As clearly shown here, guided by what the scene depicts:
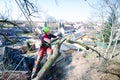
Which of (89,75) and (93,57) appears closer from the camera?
(89,75)

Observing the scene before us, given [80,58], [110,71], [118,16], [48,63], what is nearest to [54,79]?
[110,71]

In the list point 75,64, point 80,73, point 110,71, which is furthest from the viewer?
→ point 75,64

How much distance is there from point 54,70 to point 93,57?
22.5 ft

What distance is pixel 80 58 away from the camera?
88.7 ft

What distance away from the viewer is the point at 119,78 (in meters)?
17.7

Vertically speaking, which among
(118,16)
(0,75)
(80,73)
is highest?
(118,16)

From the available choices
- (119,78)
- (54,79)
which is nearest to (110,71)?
(119,78)

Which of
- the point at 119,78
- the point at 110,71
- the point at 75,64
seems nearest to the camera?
the point at 119,78

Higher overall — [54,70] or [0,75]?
[0,75]

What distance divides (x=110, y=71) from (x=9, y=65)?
Answer: 33.6 feet

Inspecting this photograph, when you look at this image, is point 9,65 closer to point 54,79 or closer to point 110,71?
point 54,79

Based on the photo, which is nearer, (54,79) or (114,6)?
(54,79)

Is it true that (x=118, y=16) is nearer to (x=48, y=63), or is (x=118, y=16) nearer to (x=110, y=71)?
(x=110, y=71)

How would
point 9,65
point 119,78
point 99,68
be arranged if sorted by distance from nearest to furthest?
point 9,65
point 119,78
point 99,68
